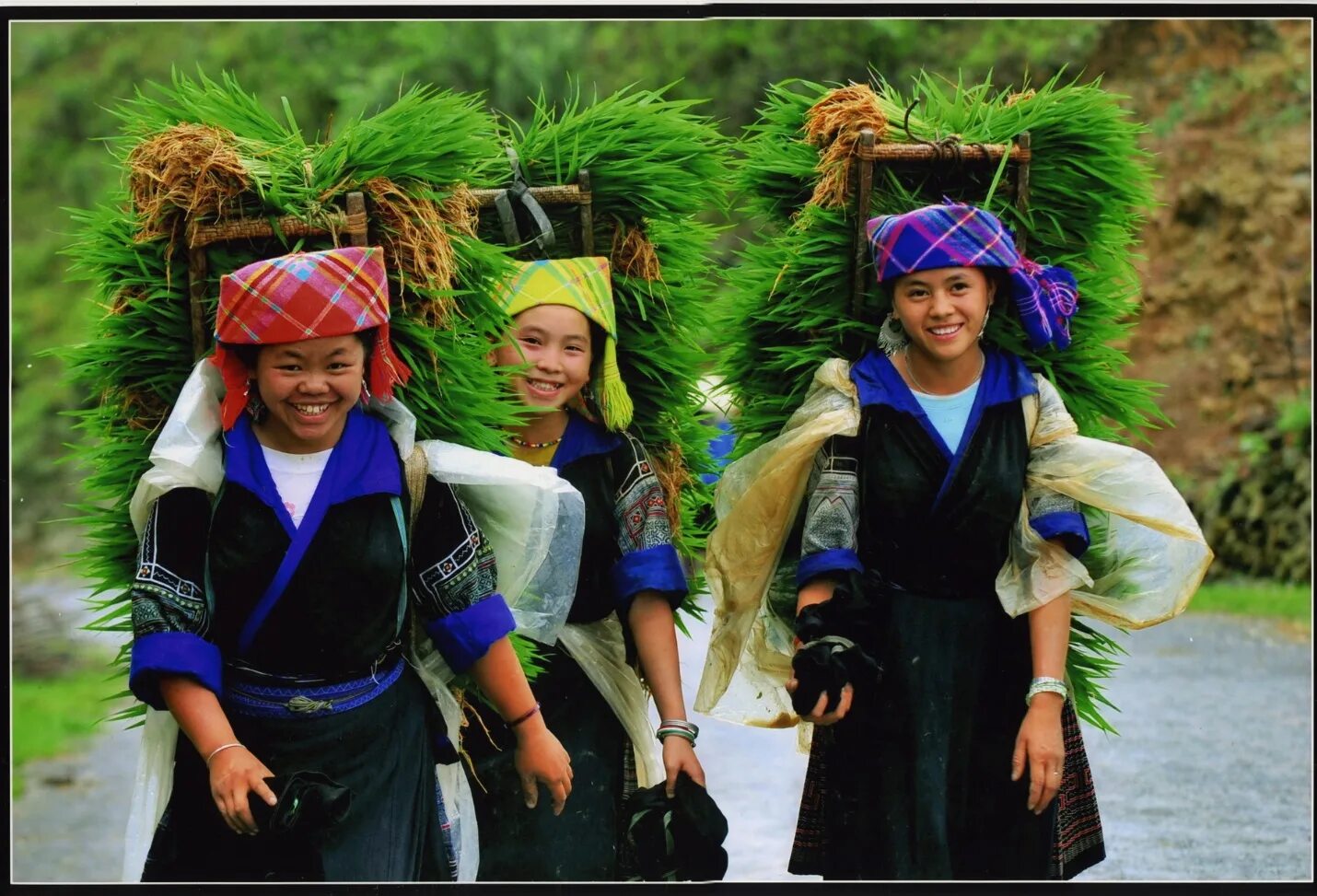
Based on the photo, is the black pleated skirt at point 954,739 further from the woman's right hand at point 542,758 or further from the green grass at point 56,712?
the green grass at point 56,712

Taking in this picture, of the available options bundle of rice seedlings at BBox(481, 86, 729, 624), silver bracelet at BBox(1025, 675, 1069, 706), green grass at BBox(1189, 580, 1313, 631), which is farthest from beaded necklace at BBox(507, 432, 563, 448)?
green grass at BBox(1189, 580, 1313, 631)

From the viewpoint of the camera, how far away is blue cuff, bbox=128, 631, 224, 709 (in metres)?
3.52

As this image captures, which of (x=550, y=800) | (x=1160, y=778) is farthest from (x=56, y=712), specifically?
(x=550, y=800)

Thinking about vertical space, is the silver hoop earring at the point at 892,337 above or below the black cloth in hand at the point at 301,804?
above

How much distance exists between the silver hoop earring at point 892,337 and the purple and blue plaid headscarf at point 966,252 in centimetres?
15

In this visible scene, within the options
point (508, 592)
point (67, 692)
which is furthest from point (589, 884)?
point (67, 692)

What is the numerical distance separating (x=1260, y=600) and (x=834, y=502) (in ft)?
24.2

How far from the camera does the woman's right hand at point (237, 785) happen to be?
3498mm

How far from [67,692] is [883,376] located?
8.30m

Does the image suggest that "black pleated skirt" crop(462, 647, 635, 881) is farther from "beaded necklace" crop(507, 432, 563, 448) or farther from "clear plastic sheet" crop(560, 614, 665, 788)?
"beaded necklace" crop(507, 432, 563, 448)

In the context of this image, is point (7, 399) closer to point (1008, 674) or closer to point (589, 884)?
point (589, 884)

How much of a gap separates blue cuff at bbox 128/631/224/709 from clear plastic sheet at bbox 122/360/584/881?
0.22 m

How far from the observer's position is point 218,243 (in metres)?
3.79

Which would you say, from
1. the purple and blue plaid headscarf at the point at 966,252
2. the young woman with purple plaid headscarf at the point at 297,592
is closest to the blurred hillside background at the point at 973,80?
the young woman with purple plaid headscarf at the point at 297,592
